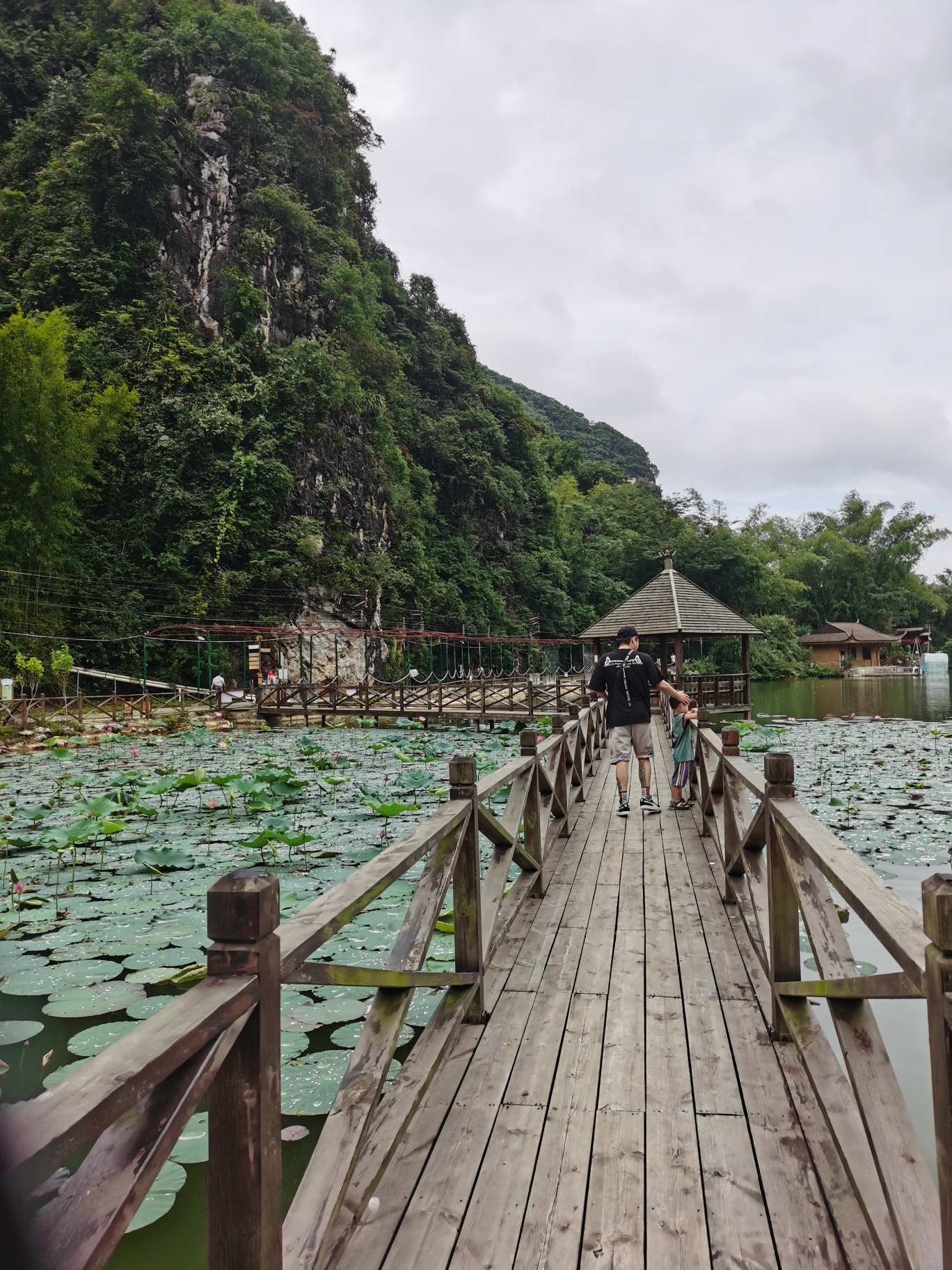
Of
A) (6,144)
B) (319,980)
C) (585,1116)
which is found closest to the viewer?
(319,980)

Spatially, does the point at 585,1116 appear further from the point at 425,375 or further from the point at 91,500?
the point at 425,375

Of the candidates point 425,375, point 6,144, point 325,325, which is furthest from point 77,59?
point 425,375

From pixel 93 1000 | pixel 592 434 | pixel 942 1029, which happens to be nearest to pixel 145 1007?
pixel 93 1000

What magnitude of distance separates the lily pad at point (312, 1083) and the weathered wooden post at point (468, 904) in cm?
48

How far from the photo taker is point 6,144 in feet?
80.9

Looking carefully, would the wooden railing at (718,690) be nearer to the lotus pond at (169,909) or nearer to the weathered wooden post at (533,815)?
the lotus pond at (169,909)

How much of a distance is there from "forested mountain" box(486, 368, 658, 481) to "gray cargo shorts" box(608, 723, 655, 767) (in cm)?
6870

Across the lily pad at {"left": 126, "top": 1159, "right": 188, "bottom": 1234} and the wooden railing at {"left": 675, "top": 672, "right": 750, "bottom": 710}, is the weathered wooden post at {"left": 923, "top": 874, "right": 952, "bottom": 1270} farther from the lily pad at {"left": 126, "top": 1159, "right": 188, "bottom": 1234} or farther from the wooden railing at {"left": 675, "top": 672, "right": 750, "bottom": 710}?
the wooden railing at {"left": 675, "top": 672, "right": 750, "bottom": 710}

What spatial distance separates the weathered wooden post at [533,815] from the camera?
4102mm

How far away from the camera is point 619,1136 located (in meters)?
2.01

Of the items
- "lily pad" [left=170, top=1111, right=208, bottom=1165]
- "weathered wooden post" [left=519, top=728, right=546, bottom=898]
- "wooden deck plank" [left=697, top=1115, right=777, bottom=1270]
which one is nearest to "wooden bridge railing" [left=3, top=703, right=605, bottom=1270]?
"lily pad" [left=170, top=1111, right=208, bottom=1165]

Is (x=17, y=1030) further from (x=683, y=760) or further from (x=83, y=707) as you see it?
(x=83, y=707)

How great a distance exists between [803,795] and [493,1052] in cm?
590

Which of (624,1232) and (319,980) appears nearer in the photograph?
(319,980)
